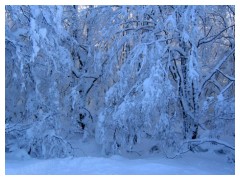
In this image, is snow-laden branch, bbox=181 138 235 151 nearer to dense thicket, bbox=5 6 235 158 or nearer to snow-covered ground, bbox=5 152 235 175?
dense thicket, bbox=5 6 235 158

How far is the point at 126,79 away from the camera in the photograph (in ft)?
22.0

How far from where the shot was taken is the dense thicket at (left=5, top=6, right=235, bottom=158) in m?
6.27

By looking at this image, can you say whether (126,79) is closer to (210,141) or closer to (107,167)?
(107,167)

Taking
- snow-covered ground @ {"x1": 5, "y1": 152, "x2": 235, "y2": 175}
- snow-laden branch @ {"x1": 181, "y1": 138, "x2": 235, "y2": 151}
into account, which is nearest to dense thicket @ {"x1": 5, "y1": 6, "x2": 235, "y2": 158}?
snow-laden branch @ {"x1": 181, "y1": 138, "x2": 235, "y2": 151}

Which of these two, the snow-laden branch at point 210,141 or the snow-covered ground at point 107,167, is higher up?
the snow-laden branch at point 210,141

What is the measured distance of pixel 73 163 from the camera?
5.94m

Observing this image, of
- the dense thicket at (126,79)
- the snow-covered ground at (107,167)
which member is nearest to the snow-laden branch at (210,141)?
the dense thicket at (126,79)

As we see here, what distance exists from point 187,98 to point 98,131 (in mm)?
2085

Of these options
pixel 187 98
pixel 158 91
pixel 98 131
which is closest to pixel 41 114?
pixel 98 131

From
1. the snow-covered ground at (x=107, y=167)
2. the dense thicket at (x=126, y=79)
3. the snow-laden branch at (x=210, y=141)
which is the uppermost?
the dense thicket at (x=126, y=79)

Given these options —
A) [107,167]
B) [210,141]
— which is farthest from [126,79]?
[210,141]

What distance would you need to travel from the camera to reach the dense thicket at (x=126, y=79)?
6273 mm

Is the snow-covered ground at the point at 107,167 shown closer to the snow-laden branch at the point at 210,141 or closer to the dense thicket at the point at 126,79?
the snow-laden branch at the point at 210,141

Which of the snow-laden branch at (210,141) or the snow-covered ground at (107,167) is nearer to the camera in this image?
the snow-covered ground at (107,167)
